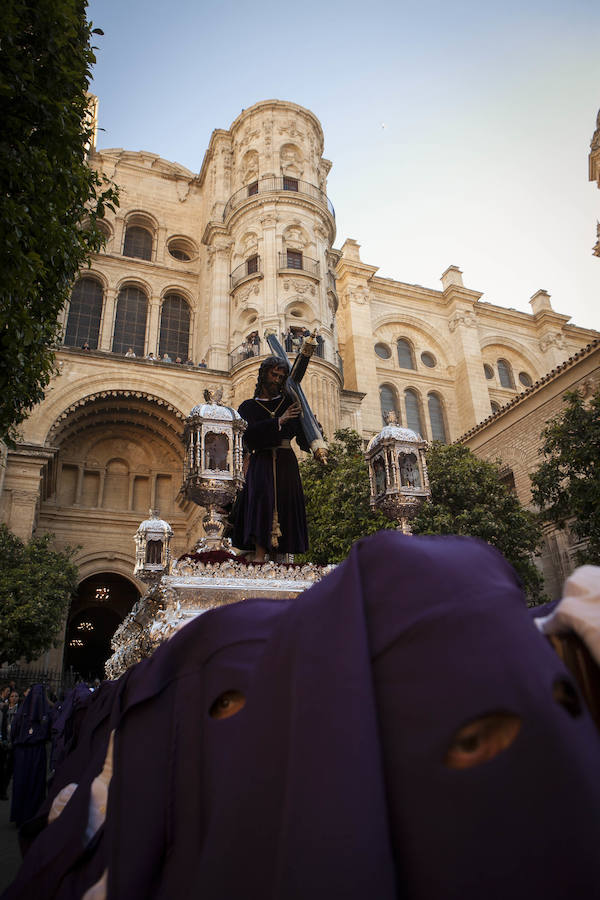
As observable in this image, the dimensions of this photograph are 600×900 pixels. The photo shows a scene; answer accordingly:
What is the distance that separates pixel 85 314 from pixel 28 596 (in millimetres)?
12345

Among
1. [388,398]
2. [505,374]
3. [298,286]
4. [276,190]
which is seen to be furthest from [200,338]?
[505,374]

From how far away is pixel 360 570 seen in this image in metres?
1.04

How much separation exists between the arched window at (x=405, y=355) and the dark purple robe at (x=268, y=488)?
23720 millimetres

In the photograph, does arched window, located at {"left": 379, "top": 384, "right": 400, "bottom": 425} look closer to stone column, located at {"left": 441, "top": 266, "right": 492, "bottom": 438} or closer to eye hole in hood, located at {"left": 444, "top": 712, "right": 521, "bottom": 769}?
stone column, located at {"left": 441, "top": 266, "right": 492, "bottom": 438}

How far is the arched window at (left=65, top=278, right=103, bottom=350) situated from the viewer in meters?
21.2

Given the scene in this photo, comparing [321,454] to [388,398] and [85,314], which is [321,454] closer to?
[85,314]

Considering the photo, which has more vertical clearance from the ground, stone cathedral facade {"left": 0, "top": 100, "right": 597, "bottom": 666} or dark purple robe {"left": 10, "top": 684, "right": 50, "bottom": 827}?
stone cathedral facade {"left": 0, "top": 100, "right": 597, "bottom": 666}

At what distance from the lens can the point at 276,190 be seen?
21.4 meters

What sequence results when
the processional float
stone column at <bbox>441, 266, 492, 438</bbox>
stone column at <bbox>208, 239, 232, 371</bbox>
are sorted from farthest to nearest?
1. stone column at <bbox>441, 266, 492, 438</bbox>
2. stone column at <bbox>208, 239, 232, 371</bbox>
3. the processional float

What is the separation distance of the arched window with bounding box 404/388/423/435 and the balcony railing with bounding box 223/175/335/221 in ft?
29.8

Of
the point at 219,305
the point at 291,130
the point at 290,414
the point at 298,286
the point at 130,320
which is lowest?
the point at 290,414

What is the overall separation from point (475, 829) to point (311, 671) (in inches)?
12.6

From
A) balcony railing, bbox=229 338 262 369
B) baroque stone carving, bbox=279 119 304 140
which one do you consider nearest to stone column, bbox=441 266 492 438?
baroque stone carving, bbox=279 119 304 140

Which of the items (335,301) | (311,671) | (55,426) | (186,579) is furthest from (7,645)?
(335,301)
